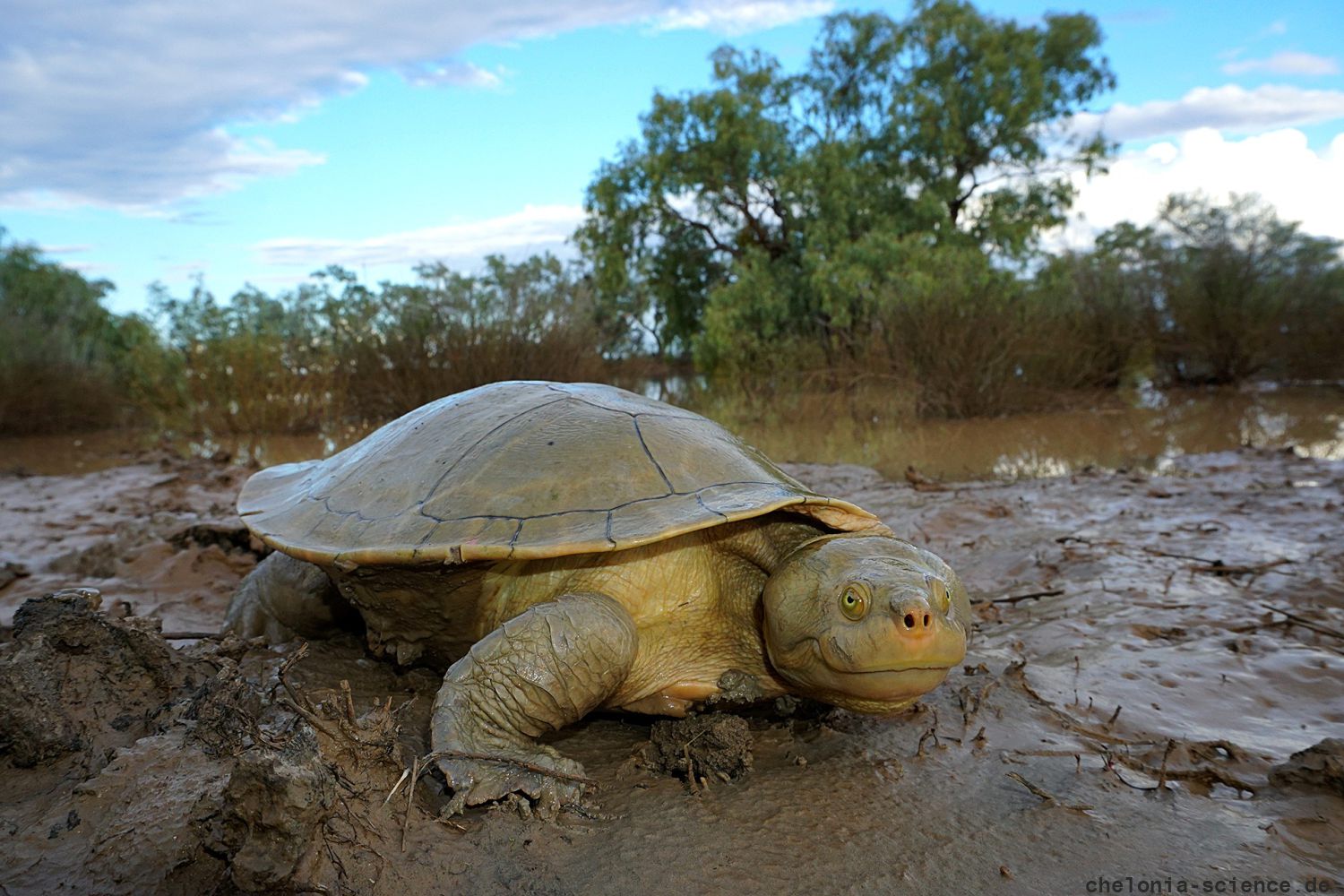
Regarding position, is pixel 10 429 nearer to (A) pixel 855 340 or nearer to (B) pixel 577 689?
(A) pixel 855 340

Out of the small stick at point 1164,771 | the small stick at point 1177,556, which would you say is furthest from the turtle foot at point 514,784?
the small stick at point 1177,556

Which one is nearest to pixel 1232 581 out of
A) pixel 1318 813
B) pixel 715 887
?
pixel 1318 813

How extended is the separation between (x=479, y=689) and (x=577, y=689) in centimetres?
26

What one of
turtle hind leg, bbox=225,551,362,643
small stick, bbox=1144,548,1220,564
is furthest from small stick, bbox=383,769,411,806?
small stick, bbox=1144,548,1220,564

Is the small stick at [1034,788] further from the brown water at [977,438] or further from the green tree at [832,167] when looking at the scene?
the green tree at [832,167]

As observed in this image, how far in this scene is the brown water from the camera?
7820mm

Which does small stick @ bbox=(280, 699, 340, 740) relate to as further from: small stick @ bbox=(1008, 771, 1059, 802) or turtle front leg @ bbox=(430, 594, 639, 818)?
small stick @ bbox=(1008, 771, 1059, 802)

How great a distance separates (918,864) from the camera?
178 cm

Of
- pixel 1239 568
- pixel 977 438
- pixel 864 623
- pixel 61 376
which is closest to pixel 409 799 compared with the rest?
pixel 864 623

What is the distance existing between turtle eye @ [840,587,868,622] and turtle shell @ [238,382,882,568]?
333mm

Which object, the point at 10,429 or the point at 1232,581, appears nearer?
the point at 1232,581

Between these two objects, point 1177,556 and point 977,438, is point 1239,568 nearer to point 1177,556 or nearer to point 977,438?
point 1177,556

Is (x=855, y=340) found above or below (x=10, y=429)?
above

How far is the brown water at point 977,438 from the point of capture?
7.82 meters
